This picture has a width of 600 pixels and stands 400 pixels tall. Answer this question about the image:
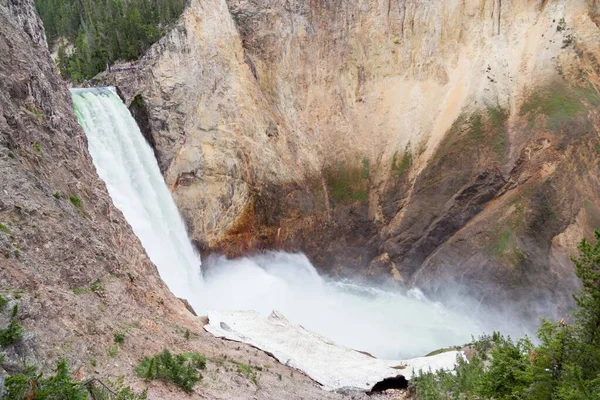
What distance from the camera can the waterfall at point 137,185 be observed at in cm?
2200

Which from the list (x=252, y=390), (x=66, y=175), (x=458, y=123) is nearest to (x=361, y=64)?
(x=458, y=123)

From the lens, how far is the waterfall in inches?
866

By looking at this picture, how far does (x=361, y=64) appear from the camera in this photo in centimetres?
3106

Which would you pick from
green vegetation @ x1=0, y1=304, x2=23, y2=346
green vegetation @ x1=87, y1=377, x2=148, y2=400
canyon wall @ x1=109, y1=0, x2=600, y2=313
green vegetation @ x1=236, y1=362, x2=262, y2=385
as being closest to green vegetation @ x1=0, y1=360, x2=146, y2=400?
green vegetation @ x1=87, y1=377, x2=148, y2=400

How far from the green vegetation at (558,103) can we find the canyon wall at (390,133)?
8 cm

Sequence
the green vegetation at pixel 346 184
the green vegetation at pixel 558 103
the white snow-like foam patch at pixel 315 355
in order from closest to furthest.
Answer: the white snow-like foam patch at pixel 315 355 → the green vegetation at pixel 558 103 → the green vegetation at pixel 346 184

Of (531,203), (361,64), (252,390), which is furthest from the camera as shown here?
(361,64)

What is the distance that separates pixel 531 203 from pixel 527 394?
18900mm

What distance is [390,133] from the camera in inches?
1188

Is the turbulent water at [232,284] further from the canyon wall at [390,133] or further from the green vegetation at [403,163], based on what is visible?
the green vegetation at [403,163]

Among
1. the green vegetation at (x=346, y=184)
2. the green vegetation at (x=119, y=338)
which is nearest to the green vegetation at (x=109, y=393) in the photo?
the green vegetation at (x=119, y=338)

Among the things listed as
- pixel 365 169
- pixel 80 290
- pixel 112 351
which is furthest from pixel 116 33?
pixel 112 351

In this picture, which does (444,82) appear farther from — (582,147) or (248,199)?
(248,199)

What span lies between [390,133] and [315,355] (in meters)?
17.9
